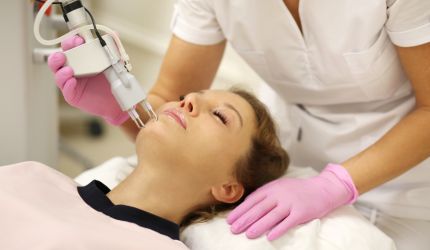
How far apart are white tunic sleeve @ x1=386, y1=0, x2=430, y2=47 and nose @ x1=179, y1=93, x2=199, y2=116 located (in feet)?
1.71

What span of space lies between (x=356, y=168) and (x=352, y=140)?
0.78ft

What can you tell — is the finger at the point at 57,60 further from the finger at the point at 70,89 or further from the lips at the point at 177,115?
the lips at the point at 177,115

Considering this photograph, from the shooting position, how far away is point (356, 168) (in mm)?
1340

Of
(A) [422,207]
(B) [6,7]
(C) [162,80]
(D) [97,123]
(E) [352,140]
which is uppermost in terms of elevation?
(B) [6,7]

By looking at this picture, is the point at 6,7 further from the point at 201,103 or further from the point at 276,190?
the point at 276,190

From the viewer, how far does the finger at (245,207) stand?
1297mm

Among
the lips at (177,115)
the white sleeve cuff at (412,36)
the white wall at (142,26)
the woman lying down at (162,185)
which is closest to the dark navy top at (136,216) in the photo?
the woman lying down at (162,185)

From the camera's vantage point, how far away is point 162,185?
1318 mm

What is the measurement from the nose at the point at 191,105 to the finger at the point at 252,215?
28cm

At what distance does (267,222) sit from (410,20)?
0.58 metres

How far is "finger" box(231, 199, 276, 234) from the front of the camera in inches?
49.6

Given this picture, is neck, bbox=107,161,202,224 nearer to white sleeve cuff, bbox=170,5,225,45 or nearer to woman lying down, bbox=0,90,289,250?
woman lying down, bbox=0,90,289,250

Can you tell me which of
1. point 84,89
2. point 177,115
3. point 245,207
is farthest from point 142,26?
point 245,207

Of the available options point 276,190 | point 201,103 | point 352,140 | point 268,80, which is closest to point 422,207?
point 352,140
